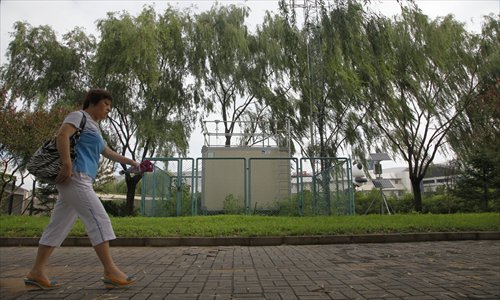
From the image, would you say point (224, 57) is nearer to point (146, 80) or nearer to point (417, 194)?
point (146, 80)

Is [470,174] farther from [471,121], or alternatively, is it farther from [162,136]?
[162,136]

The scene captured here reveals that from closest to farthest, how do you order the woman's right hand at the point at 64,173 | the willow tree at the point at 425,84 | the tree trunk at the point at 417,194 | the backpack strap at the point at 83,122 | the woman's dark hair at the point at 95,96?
1. the woman's right hand at the point at 64,173
2. the backpack strap at the point at 83,122
3. the woman's dark hair at the point at 95,96
4. the willow tree at the point at 425,84
5. the tree trunk at the point at 417,194

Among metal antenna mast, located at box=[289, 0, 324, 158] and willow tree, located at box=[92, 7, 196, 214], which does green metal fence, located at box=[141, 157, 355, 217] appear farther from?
willow tree, located at box=[92, 7, 196, 214]

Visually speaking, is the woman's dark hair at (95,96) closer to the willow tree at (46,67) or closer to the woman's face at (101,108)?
the woman's face at (101,108)

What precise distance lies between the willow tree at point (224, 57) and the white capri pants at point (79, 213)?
754 inches

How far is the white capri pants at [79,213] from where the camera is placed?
326 cm

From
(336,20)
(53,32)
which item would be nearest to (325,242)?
(336,20)

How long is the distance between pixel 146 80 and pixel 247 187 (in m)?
9.78

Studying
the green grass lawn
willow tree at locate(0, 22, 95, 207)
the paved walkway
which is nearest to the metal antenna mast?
the green grass lawn

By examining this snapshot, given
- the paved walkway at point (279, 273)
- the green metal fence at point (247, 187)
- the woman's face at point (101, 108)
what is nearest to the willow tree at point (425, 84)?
the green metal fence at point (247, 187)

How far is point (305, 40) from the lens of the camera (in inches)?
621

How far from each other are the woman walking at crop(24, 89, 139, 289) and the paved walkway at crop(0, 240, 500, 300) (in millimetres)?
138

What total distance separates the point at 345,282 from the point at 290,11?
1264cm

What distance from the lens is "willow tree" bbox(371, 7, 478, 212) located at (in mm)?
18359
